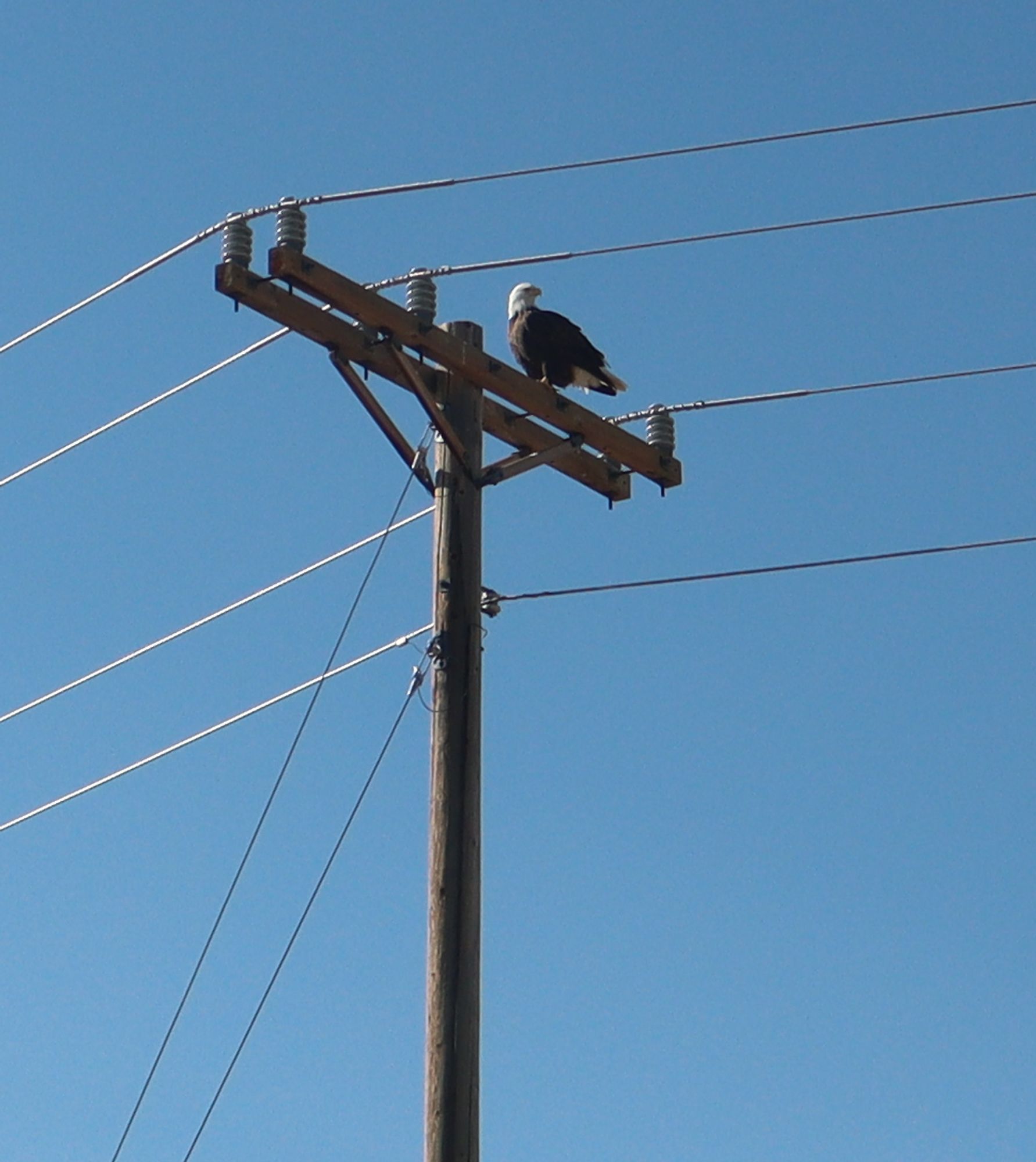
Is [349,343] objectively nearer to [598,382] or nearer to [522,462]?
[522,462]

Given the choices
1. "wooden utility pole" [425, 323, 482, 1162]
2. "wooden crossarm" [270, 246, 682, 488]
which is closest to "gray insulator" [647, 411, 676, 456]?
"wooden crossarm" [270, 246, 682, 488]

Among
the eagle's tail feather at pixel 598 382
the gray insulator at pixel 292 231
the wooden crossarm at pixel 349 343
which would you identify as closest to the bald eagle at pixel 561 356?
the eagle's tail feather at pixel 598 382

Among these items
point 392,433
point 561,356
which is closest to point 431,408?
A: point 392,433

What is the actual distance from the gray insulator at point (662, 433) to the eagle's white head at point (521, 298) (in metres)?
1.46

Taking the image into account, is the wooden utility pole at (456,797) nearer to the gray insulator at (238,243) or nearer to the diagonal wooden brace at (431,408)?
the diagonal wooden brace at (431,408)

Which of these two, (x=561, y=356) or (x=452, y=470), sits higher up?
(x=561, y=356)

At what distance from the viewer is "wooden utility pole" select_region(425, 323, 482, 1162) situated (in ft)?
26.0

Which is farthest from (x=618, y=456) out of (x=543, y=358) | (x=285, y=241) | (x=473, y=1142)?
(x=473, y=1142)

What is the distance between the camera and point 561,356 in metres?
11.1

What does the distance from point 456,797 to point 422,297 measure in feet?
7.25

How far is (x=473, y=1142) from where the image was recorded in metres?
7.86

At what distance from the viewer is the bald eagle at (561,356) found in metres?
11.1

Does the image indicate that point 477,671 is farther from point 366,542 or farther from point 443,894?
point 366,542

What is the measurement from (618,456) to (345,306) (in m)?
1.67
